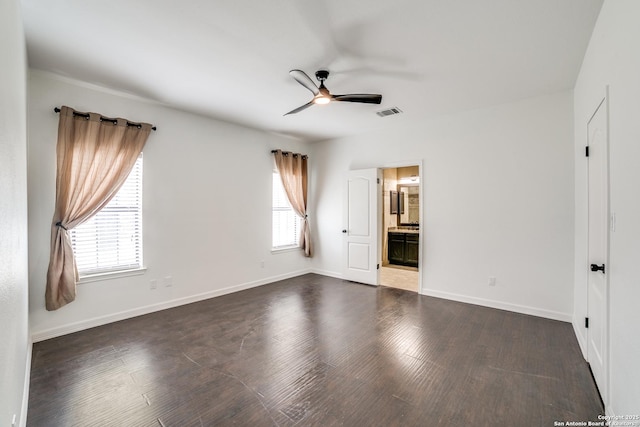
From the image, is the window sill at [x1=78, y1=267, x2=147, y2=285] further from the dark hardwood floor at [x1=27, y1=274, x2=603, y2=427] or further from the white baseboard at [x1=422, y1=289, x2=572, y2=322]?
the white baseboard at [x1=422, y1=289, x2=572, y2=322]

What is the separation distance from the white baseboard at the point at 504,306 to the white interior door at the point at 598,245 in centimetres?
112

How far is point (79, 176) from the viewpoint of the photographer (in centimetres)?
312

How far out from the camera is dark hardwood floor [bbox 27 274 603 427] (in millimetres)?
1886

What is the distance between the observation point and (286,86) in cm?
328

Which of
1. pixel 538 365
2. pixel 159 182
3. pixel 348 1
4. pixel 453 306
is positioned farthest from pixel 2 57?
pixel 453 306

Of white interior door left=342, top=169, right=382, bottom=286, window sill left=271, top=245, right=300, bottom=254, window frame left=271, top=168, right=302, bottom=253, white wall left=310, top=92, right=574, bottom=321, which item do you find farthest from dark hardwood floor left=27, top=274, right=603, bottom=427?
window frame left=271, top=168, right=302, bottom=253

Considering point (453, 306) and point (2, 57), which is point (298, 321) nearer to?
point (453, 306)

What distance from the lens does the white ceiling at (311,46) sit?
203cm

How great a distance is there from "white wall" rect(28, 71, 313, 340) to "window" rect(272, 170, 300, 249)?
8.2 inches

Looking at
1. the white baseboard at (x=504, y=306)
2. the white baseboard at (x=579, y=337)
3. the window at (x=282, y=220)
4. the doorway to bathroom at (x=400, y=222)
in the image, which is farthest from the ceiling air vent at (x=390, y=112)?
the white baseboard at (x=579, y=337)

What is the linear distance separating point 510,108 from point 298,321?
4.01 meters

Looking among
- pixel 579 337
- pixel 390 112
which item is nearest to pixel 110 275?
pixel 390 112

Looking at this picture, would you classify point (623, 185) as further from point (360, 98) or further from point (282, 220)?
point (282, 220)

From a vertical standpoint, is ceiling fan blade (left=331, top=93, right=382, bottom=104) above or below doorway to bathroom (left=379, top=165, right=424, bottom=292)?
above
